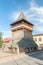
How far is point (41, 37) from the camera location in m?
48.8

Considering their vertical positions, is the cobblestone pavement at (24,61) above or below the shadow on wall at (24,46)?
below

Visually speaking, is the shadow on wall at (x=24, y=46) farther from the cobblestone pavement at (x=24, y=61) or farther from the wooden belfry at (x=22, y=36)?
the cobblestone pavement at (x=24, y=61)

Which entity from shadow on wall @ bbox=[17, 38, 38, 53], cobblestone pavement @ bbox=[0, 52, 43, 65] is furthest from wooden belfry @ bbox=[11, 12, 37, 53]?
cobblestone pavement @ bbox=[0, 52, 43, 65]

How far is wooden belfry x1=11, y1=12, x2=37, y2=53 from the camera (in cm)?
3088

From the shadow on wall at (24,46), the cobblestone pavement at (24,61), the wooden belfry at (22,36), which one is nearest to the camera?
the cobblestone pavement at (24,61)

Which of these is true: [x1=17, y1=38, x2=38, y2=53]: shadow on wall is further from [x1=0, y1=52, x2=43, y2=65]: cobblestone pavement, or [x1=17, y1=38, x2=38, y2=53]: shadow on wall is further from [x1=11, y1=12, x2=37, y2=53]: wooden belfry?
[x1=0, y1=52, x2=43, y2=65]: cobblestone pavement

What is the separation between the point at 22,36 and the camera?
110 ft

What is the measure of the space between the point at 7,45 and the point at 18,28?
652 centimetres

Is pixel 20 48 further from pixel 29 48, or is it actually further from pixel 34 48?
pixel 34 48

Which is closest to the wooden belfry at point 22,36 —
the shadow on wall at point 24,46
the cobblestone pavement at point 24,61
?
the shadow on wall at point 24,46

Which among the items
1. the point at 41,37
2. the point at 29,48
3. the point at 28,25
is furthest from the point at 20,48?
the point at 41,37

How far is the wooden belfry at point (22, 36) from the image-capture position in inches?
1216

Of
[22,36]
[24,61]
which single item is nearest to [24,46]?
[22,36]

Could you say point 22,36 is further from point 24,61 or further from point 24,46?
point 24,61
